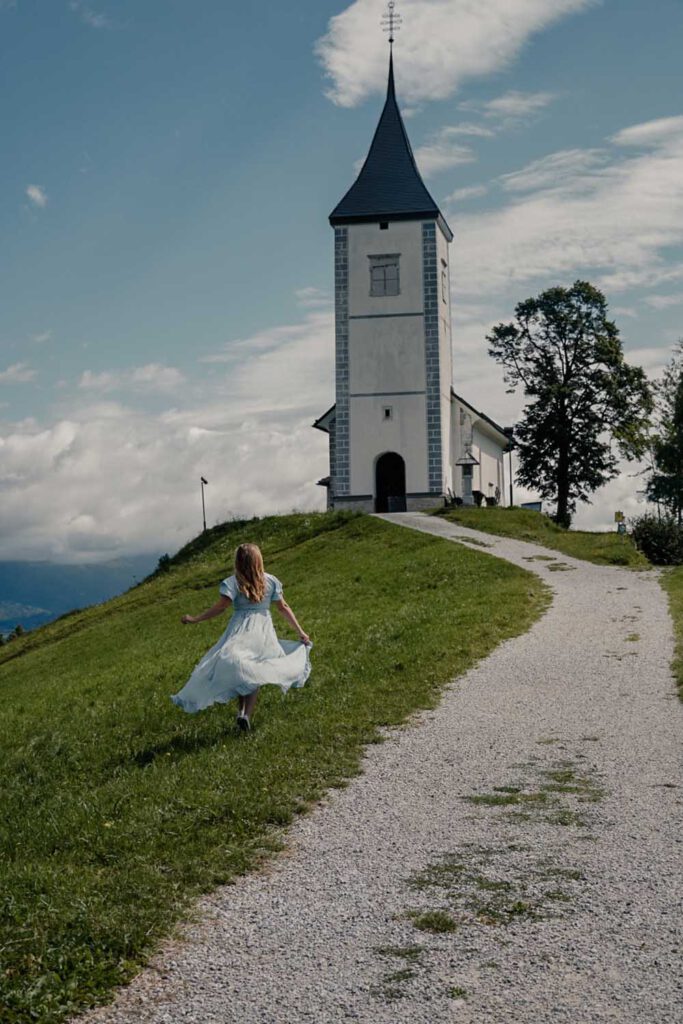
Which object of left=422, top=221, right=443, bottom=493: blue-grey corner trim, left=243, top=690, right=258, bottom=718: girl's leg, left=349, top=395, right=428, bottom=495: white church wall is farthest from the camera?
left=349, top=395, right=428, bottom=495: white church wall

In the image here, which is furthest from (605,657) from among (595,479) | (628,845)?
(595,479)

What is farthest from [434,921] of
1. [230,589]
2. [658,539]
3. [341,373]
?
[341,373]

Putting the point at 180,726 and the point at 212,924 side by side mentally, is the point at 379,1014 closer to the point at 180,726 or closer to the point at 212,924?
the point at 212,924

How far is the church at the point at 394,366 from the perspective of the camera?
4947cm

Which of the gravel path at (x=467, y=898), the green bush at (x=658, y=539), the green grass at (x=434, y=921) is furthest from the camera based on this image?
the green bush at (x=658, y=539)

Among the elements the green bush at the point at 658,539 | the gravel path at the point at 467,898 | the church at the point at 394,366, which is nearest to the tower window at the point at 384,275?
the church at the point at 394,366

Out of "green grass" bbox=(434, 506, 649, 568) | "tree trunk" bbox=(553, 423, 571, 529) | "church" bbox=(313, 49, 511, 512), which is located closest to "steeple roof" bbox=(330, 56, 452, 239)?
"church" bbox=(313, 49, 511, 512)

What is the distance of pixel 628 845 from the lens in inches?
311

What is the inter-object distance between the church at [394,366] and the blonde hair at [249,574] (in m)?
36.7

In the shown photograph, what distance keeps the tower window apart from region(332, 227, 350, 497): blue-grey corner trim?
3.85ft

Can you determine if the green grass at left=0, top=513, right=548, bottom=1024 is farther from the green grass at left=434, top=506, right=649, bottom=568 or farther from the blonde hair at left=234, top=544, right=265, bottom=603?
the green grass at left=434, top=506, right=649, bottom=568

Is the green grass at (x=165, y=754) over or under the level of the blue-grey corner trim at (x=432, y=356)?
under

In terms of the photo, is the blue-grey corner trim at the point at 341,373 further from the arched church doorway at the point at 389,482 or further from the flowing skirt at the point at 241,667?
the flowing skirt at the point at 241,667

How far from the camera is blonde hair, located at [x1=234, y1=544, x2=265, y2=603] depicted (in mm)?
12203
